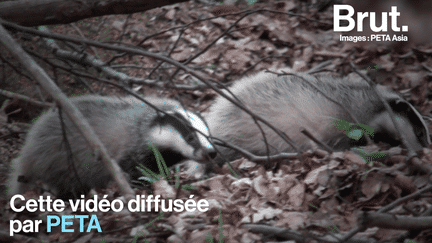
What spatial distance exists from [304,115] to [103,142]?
182 cm

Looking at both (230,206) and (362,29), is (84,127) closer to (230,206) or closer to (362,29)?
(230,206)

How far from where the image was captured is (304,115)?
157 inches

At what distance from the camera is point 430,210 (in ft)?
6.65

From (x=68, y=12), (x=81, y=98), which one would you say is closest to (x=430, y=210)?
(x=68, y=12)

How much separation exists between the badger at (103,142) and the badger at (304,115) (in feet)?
1.04

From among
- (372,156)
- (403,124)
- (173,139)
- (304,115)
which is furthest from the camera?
(173,139)

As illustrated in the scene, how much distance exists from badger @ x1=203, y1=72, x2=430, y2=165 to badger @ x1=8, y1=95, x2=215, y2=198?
1.04 ft

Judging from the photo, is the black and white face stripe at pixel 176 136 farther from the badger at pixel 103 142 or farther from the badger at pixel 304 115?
the badger at pixel 304 115

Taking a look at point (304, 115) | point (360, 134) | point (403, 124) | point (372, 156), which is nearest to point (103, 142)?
point (304, 115)

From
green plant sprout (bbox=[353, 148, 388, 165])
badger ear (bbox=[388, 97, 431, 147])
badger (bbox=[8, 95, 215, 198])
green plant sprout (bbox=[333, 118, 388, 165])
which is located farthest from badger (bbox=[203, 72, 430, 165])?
green plant sprout (bbox=[353, 148, 388, 165])

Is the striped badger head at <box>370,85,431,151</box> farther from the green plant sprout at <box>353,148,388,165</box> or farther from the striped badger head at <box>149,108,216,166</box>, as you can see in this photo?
the striped badger head at <box>149,108,216,166</box>

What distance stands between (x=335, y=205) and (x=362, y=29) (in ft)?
8.33

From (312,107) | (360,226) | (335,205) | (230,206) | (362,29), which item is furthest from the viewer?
(362,29)

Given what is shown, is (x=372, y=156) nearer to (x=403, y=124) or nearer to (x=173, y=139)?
(x=403, y=124)
